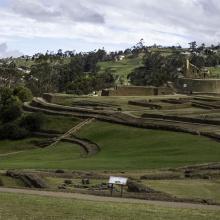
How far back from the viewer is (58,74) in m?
100

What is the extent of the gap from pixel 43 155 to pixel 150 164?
12.1m

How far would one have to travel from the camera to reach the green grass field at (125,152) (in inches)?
1014

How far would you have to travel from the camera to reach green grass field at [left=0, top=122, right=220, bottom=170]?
25.8m

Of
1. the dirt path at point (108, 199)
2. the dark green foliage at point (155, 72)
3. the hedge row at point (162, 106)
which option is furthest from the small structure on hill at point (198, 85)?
the dirt path at point (108, 199)

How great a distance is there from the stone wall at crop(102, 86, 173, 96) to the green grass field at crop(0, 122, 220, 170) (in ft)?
80.8

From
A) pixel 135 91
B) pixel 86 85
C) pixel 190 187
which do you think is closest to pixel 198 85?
pixel 135 91

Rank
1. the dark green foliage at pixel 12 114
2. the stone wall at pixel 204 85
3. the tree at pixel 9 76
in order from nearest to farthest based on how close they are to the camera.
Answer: the dark green foliage at pixel 12 114
the stone wall at pixel 204 85
the tree at pixel 9 76

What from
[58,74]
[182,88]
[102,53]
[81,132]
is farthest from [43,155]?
[102,53]

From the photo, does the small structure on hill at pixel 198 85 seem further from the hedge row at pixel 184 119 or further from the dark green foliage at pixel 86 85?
the hedge row at pixel 184 119

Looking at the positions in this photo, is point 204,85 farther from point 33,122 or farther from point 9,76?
point 9,76

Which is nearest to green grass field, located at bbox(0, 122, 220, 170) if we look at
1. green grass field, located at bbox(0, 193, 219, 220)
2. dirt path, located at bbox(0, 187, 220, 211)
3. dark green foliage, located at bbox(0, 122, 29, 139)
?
dark green foliage, located at bbox(0, 122, 29, 139)

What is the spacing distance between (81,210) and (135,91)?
56.0 meters

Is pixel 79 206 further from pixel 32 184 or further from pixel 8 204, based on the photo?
pixel 32 184

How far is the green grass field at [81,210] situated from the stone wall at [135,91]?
5213 cm
